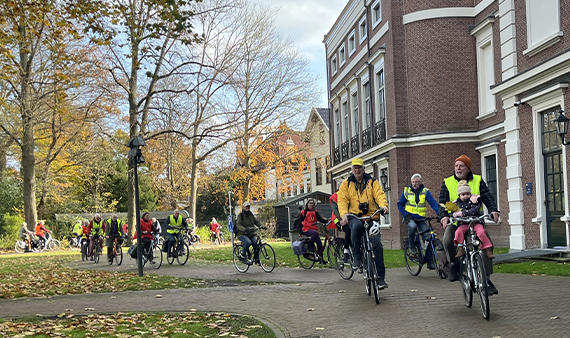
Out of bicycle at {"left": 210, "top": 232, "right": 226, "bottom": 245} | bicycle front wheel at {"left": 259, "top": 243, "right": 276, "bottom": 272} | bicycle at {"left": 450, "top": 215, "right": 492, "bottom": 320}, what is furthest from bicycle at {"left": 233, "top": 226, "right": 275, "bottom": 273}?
Result: bicycle at {"left": 210, "top": 232, "right": 226, "bottom": 245}

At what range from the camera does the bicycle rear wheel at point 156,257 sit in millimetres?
18388

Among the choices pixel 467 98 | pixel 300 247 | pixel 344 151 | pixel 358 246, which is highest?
pixel 467 98

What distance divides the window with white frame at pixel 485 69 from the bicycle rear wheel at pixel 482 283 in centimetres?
1501

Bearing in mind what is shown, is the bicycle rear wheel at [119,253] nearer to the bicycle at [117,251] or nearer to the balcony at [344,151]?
the bicycle at [117,251]

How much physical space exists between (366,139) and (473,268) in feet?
70.8

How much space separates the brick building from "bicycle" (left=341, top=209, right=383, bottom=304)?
7.08 metres

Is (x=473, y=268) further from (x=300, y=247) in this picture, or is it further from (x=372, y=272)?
(x=300, y=247)

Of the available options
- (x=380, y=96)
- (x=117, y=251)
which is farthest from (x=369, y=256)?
(x=380, y=96)

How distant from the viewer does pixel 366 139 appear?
93.5ft

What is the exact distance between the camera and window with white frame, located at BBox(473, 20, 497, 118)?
21219 mm

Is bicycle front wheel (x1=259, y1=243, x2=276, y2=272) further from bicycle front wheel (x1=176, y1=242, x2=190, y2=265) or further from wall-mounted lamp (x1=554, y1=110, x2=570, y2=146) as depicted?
wall-mounted lamp (x1=554, y1=110, x2=570, y2=146)

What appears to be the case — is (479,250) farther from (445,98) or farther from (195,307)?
(445,98)

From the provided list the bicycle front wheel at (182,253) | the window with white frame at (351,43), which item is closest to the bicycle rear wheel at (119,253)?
the bicycle front wheel at (182,253)

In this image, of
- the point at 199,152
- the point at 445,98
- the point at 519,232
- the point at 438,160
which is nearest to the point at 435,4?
the point at 445,98
